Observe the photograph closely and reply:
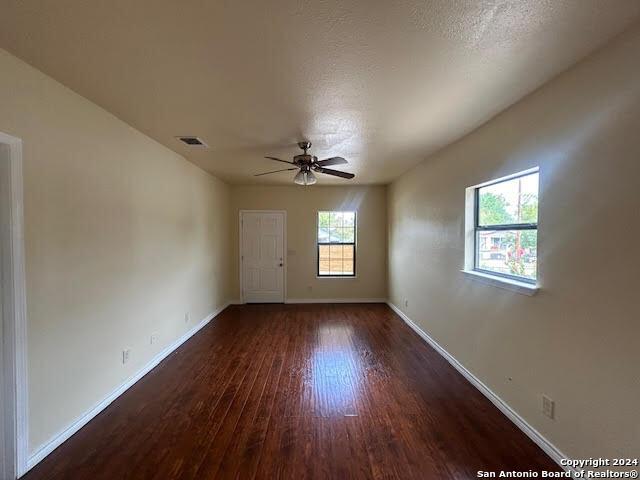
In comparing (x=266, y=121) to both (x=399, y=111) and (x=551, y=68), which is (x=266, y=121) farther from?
(x=551, y=68)

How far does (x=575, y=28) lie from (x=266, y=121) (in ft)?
6.96

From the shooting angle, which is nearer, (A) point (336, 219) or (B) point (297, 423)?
(B) point (297, 423)

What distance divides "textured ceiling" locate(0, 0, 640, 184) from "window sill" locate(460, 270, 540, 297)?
1.40 meters

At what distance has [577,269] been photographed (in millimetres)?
1730

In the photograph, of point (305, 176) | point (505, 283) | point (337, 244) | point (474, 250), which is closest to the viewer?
point (505, 283)

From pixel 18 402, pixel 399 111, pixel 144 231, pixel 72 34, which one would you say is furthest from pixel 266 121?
pixel 18 402

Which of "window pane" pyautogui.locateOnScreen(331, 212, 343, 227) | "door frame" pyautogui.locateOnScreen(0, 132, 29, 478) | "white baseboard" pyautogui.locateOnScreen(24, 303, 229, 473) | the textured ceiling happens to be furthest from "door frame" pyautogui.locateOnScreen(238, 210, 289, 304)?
"door frame" pyautogui.locateOnScreen(0, 132, 29, 478)

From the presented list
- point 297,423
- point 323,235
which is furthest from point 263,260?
point 297,423

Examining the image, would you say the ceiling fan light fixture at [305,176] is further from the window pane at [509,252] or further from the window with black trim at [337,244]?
the window with black trim at [337,244]

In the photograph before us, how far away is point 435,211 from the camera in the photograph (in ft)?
12.2

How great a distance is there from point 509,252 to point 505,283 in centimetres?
30

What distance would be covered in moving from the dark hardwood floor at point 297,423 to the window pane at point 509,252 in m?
1.17

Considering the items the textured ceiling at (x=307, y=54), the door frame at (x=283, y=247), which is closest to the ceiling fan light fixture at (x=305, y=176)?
the textured ceiling at (x=307, y=54)

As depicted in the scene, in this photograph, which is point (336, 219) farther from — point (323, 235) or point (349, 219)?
point (323, 235)
